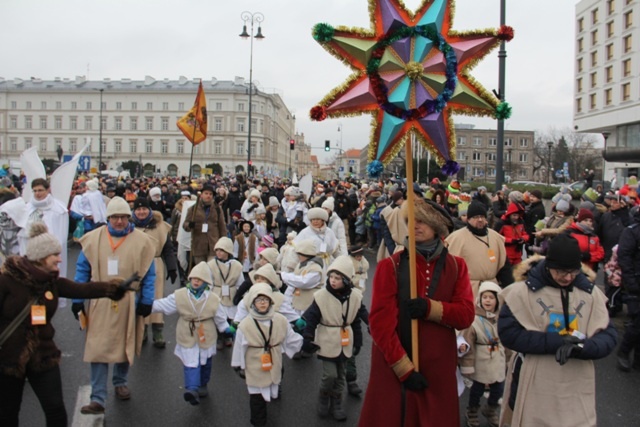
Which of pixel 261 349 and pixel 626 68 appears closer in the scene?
pixel 261 349

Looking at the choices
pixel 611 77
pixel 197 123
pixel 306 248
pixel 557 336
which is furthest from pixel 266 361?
pixel 611 77

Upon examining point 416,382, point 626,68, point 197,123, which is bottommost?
point 416,382

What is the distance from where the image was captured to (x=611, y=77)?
180 ft

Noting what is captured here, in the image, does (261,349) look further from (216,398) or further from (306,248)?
(306,248)

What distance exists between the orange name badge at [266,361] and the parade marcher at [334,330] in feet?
1.11

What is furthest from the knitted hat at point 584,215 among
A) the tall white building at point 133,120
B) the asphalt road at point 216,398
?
the tall white building at point 133,120

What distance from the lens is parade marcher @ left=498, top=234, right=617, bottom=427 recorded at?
344cm

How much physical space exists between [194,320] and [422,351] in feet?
9.39

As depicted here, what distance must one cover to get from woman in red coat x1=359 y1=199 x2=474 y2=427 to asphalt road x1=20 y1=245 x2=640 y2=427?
1.79m

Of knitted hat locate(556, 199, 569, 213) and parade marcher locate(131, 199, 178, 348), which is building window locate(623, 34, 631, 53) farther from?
parade marcher locate(131, 199, 178, 348)

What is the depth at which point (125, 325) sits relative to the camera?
5.22 meters

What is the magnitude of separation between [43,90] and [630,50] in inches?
3871

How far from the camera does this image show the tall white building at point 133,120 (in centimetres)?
10469

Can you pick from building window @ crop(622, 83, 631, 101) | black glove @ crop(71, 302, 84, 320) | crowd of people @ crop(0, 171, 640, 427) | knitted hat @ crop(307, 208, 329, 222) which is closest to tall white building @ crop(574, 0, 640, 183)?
building window @ crop(622, 83, 631, 101)
